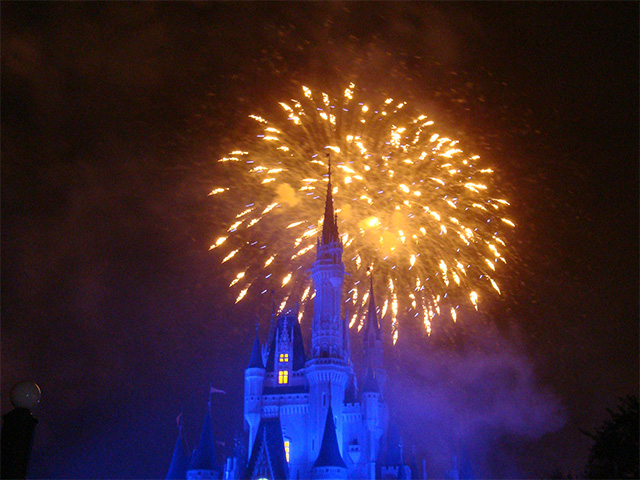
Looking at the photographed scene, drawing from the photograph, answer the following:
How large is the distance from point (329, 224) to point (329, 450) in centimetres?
2626

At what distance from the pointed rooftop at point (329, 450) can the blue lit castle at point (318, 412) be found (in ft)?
0.32

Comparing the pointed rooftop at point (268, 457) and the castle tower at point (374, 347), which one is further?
the castle tower at point (374, 347)

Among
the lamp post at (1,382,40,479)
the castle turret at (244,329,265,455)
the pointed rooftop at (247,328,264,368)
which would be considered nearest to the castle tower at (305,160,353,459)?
the castle turret at (244,329,265,455)

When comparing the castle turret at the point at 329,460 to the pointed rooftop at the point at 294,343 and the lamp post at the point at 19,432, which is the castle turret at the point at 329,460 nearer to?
the pointed rooftop at the point at 294,343

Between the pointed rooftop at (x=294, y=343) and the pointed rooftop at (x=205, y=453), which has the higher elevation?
the pointed rooftop at (x=294, y=343)

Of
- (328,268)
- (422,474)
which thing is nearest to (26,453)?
(328,268)

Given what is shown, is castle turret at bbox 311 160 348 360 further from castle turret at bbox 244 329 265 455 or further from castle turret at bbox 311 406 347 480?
castle turret at bbox 311 406 347 480

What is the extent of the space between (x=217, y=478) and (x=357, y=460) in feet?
48.0

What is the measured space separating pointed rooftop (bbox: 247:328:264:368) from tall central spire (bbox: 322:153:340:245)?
14364mm

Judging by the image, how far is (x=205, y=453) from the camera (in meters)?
76.3

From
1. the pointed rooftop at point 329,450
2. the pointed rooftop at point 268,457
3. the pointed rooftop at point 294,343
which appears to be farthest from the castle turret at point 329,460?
the pointed rooftop at point 294,343

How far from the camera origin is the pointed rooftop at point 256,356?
85.4 meters

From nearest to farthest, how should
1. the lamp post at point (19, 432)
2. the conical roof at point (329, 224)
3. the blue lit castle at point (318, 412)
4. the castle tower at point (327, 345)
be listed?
the lamp post at point (19, 432) < the blue lit castle at point (318, 412) < the castle tower at point (327, 345) < the conical roof at point (329, 224)

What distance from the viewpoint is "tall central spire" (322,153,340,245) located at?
8538 centimetres
